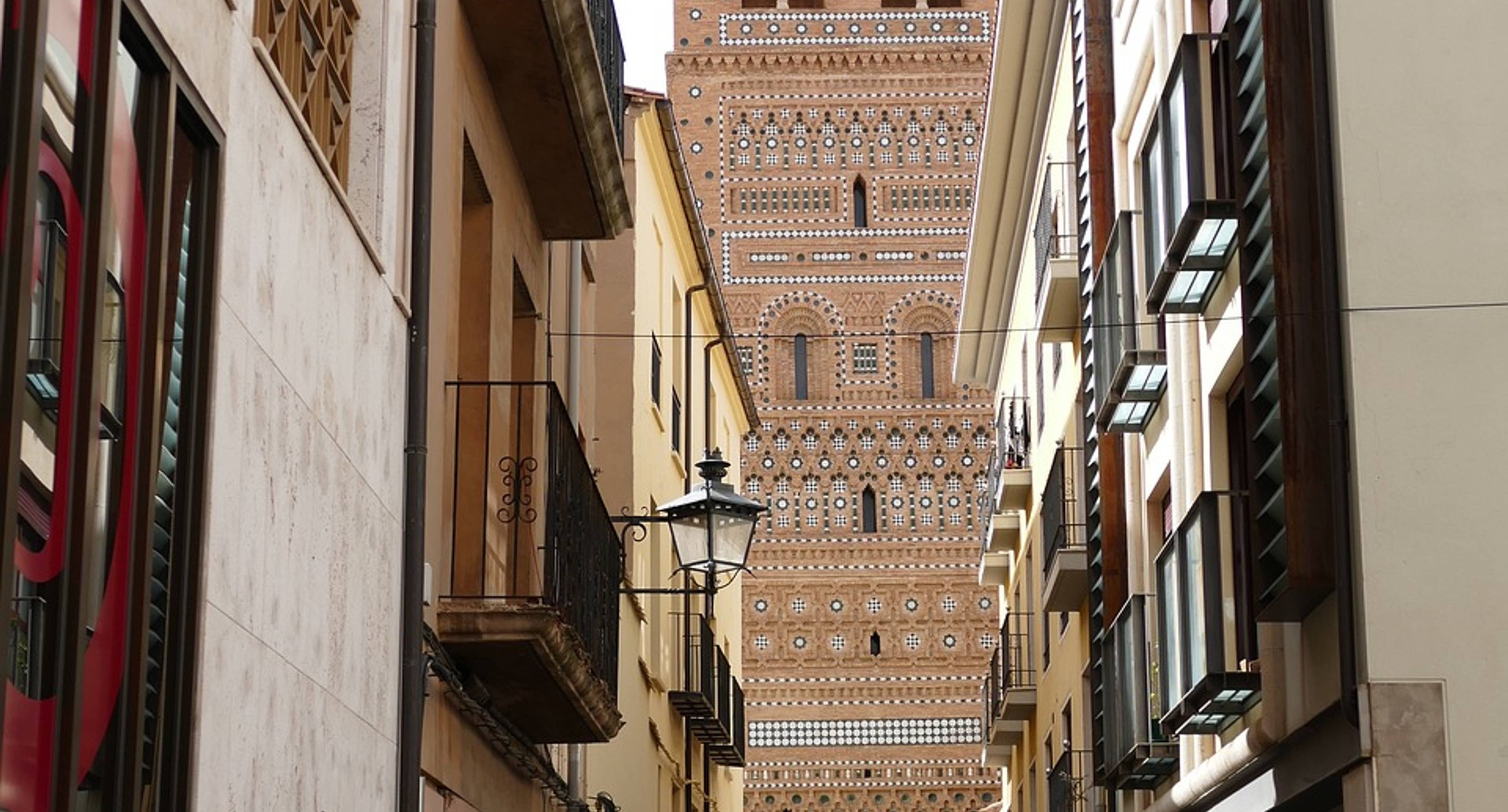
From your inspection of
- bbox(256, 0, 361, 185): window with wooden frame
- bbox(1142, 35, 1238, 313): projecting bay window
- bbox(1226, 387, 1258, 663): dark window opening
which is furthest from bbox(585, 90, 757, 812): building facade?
bbox(256, 0, 361, 185): window with wooden frame

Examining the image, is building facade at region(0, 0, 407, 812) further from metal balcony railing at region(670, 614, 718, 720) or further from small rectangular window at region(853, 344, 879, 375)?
small rectangular window at region(853, 344, 879, 375)

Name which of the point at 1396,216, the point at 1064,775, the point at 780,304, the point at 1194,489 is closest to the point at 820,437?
the point at 780,304

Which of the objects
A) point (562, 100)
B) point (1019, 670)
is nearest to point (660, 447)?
point (1019, 670)

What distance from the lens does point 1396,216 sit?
32.6 ft

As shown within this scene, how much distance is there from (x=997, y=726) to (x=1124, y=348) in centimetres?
1555

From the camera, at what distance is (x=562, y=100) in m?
12.3

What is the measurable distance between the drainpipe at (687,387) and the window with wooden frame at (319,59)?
17333 millimetres

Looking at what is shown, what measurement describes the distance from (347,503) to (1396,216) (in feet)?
14.5

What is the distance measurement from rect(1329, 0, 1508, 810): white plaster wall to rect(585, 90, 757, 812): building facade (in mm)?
8557

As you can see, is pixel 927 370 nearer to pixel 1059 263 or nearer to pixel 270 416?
pixel 1059 263

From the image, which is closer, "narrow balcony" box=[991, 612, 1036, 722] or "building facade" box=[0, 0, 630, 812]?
"building facade" box=[0, 0, 630, 812]

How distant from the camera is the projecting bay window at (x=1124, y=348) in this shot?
14562 millimetres

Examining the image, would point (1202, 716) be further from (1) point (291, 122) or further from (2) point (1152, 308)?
(1) point (291, 122)

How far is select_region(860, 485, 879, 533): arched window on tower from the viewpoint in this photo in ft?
190
